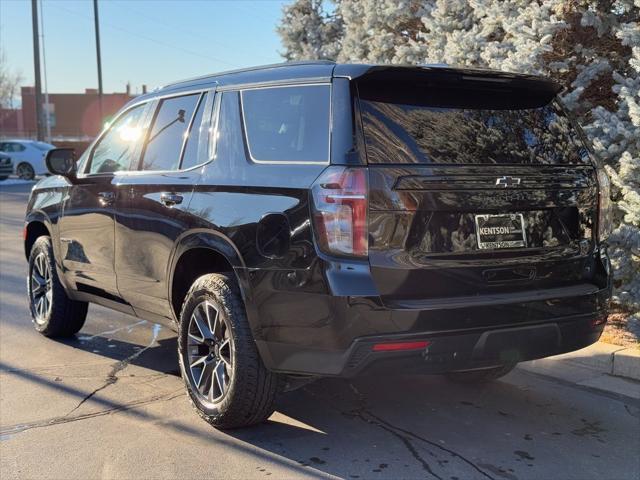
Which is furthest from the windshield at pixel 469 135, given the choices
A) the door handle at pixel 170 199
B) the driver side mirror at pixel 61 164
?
the driver side mirror at pixel 61 164

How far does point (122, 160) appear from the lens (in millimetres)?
4898

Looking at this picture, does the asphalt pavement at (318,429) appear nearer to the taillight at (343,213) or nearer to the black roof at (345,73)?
the taillight at (343,213)

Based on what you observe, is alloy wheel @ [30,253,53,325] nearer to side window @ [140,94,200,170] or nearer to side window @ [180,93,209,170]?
side window @ [140,94,200,170]

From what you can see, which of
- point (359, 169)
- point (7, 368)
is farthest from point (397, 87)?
point (7, 368)

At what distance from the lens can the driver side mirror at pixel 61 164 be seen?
17.4ft

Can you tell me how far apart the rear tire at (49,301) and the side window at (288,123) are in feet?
9.16

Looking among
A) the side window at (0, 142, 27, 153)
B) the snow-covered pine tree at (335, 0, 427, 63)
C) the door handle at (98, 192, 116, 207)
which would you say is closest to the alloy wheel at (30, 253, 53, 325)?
the door handle at (98, 192, 116, 207)

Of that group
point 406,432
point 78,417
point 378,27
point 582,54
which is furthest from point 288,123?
point 378,27

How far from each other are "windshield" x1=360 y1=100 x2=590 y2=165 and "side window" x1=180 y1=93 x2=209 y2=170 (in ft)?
3.99

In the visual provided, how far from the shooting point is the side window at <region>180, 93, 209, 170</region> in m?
4.05

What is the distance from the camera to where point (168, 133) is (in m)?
4.49

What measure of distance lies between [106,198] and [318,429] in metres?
2.27

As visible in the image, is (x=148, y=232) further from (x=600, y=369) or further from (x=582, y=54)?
(x=582, y=54)

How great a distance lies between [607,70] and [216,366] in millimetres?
4561
